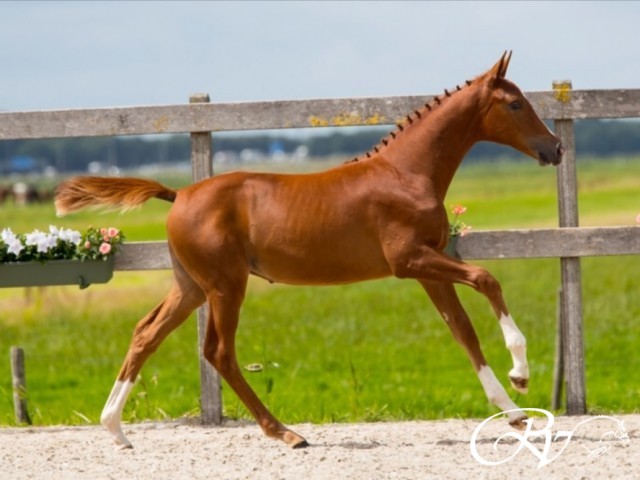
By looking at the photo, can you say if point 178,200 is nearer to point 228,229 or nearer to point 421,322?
point 228,229

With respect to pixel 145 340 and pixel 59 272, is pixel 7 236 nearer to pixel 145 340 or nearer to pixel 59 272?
pixel 59 272

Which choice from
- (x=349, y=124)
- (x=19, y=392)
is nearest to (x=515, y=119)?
(x=349, y=124)

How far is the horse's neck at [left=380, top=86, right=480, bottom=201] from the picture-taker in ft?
23.0

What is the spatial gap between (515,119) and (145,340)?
2.38 metres

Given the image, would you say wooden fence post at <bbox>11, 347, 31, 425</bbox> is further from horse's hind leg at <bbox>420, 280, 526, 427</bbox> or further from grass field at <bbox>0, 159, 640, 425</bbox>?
horse's hind leg at <bbox>420, 280, 526, 427</bbox>

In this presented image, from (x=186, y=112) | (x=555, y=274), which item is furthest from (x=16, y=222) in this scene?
(x=186, y=112)

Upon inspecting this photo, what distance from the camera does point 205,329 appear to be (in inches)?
315

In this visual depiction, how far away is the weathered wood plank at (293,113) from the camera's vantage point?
26.3 feet

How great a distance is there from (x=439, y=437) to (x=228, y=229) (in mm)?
1717

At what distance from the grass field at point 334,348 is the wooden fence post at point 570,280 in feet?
1.17

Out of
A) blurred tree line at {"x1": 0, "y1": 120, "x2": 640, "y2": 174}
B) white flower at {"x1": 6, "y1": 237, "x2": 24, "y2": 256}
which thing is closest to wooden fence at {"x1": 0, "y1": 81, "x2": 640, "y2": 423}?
white flower at {"x1": 6, "y1": 237, "x2": 24, "y2": 256}

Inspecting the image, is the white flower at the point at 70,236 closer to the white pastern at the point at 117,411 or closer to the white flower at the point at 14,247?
Answer: the white flower at the point at 14,247

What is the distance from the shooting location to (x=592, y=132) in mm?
171625

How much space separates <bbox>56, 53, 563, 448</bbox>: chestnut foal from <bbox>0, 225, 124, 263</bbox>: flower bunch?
100cm
